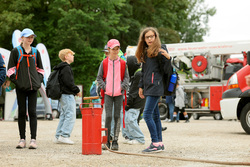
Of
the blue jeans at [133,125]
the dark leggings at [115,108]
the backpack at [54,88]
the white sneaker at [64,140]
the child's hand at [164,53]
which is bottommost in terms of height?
the white sneaker at [64,140]

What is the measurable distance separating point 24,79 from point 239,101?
5.92m

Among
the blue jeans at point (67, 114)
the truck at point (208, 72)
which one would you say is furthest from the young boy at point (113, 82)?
the truck at point (208, 72)

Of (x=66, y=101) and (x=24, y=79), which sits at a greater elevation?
(x=24, y=79)

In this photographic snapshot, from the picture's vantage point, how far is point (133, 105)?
8969 millimetres

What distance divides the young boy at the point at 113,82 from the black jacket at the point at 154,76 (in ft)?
1.85

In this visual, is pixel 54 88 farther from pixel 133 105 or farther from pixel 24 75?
pixel 133 105

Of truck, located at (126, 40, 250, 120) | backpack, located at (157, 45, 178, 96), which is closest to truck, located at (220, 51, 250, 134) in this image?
backpack, located at (157, 45, 178, 96)

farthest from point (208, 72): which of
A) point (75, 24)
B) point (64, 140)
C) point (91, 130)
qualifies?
point (91, 130)

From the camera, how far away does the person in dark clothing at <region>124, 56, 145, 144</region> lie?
8.84m

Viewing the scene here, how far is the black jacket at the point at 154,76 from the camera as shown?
23.3ft

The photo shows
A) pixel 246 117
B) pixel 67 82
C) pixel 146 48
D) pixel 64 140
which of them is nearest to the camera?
pixel 146 48

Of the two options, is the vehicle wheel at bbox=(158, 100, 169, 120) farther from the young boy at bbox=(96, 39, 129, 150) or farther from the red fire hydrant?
the red fire hydrant

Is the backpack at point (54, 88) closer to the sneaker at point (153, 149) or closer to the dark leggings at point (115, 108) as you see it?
the dark leggings at point (115, 108)

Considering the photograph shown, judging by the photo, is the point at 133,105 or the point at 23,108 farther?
the point at 133,105
